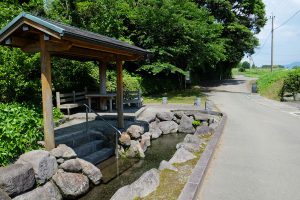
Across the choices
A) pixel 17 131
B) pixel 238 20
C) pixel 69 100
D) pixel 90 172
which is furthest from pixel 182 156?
pixel 238 20

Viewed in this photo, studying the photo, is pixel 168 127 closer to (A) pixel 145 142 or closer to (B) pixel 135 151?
(A) pixel 145 142

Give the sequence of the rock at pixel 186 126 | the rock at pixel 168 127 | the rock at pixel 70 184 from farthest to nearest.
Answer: the rock at pixel 186 126
the rock at pixel 168 127
the rock at pixel 70 184

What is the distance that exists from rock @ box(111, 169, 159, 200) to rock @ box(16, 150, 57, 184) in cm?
209

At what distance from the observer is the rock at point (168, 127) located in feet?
47.1

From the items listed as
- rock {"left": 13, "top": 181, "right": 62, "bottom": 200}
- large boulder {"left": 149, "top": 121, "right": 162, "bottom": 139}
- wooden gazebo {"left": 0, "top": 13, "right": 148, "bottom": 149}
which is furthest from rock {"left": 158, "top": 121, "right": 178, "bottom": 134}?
rock {"left": 13, "top": 181, "right": 62, "bottom": 200}

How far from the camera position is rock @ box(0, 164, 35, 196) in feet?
19.0

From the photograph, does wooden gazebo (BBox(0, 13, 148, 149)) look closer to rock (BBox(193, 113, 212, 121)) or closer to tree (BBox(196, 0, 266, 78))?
rock (BBox(193, 113, 212, 121))

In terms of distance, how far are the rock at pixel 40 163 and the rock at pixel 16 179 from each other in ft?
0.52

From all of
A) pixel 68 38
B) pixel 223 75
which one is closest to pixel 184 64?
pixel 68 38

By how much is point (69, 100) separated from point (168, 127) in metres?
5.33

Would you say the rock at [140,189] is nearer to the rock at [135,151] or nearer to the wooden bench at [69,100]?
the rock at [135,151]

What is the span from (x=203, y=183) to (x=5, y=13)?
11.5m

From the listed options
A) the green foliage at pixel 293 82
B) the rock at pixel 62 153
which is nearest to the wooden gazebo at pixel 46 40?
the rock at pixel 62 153

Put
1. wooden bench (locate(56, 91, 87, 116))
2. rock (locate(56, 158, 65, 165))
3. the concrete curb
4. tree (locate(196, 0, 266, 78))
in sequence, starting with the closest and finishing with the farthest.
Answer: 1. the concrete curb
2. rock (locate(56, 158, 65, 165))
3. wooden bench (locate(56, 91, 87, 116))
4. tree (locate(196, 0, 266, 78))
